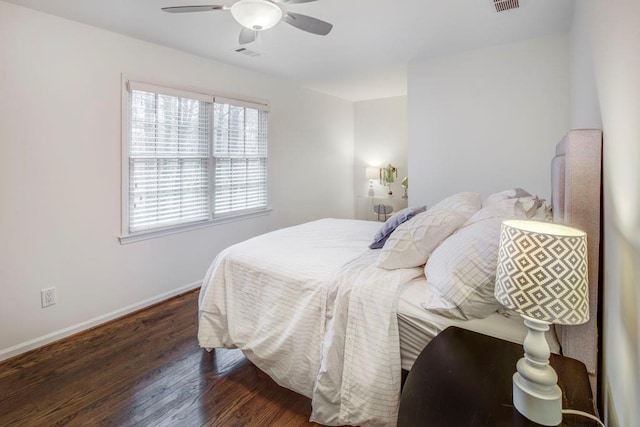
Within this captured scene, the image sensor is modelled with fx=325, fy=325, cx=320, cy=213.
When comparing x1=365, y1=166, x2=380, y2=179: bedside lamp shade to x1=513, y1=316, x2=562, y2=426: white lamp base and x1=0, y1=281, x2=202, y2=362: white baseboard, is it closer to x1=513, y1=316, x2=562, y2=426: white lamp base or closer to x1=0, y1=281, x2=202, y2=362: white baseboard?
x1=0, y1=281, x2=202, y2=362: white baseboard

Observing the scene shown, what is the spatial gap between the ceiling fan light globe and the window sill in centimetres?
210

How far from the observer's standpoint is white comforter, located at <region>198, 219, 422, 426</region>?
4.83 feet

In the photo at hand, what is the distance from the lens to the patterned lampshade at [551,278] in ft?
2.53

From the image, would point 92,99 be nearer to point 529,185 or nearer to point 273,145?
point 273,145

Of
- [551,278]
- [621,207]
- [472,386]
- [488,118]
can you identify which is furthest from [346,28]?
[472,386]

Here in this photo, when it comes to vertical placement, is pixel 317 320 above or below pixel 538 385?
below

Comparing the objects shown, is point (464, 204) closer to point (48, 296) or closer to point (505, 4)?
point (505, 4)

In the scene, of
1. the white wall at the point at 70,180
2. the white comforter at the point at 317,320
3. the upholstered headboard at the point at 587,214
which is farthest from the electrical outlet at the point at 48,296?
the upholstered headboard at the point at 587,214

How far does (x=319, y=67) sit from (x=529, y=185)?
2.55 meters

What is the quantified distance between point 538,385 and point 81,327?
3.12 m

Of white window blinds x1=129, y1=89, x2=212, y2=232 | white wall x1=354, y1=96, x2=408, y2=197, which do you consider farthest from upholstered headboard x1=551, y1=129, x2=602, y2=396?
white wall x1=354, y1=96, x2=408, y2=197

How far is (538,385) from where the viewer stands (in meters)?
0.84

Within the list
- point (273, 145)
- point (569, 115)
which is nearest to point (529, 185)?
point (569, 115)

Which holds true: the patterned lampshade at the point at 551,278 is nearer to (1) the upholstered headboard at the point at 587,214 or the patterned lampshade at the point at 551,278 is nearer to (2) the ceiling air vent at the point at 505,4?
(1) the upholstered headboard at the point at 587,214
